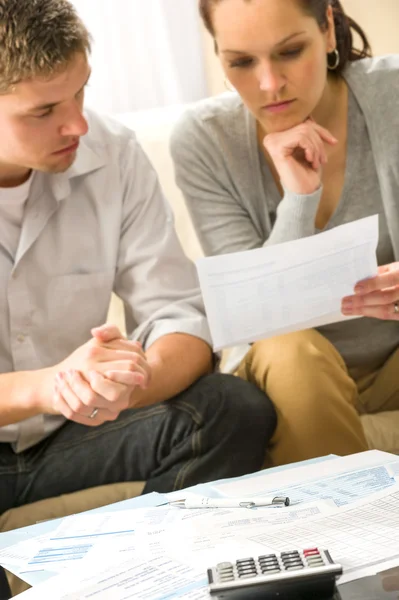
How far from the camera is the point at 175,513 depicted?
0.88 meters

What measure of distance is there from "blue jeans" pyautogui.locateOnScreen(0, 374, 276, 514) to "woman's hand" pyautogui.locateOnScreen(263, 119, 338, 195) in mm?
365

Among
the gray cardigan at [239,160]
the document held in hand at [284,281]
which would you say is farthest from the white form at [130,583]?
the gray cardigan at [239,160]

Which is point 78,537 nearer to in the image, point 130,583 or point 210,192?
point 130,583

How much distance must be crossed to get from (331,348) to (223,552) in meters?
0.74

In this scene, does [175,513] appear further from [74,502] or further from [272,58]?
[272,58]

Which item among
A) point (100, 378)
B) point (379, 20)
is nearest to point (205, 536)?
point (100, 378)

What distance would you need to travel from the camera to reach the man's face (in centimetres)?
129

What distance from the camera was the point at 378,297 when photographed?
133 centimetres

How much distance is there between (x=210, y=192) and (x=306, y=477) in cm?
77

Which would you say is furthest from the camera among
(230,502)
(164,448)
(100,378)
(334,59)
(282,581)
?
(334,59)

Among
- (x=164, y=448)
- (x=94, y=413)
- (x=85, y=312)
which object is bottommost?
(x=164, y=448)

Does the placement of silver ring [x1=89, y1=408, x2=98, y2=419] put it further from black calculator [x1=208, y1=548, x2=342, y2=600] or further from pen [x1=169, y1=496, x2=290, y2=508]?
black calculator [x1=208, y1=548, x2=342, y2=600]

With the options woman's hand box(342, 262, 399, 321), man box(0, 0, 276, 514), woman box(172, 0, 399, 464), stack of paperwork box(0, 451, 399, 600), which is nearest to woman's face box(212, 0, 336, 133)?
woman box(172, 0, 399, 464)

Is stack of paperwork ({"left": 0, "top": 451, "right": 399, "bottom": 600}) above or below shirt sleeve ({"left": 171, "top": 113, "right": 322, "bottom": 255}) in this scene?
below
